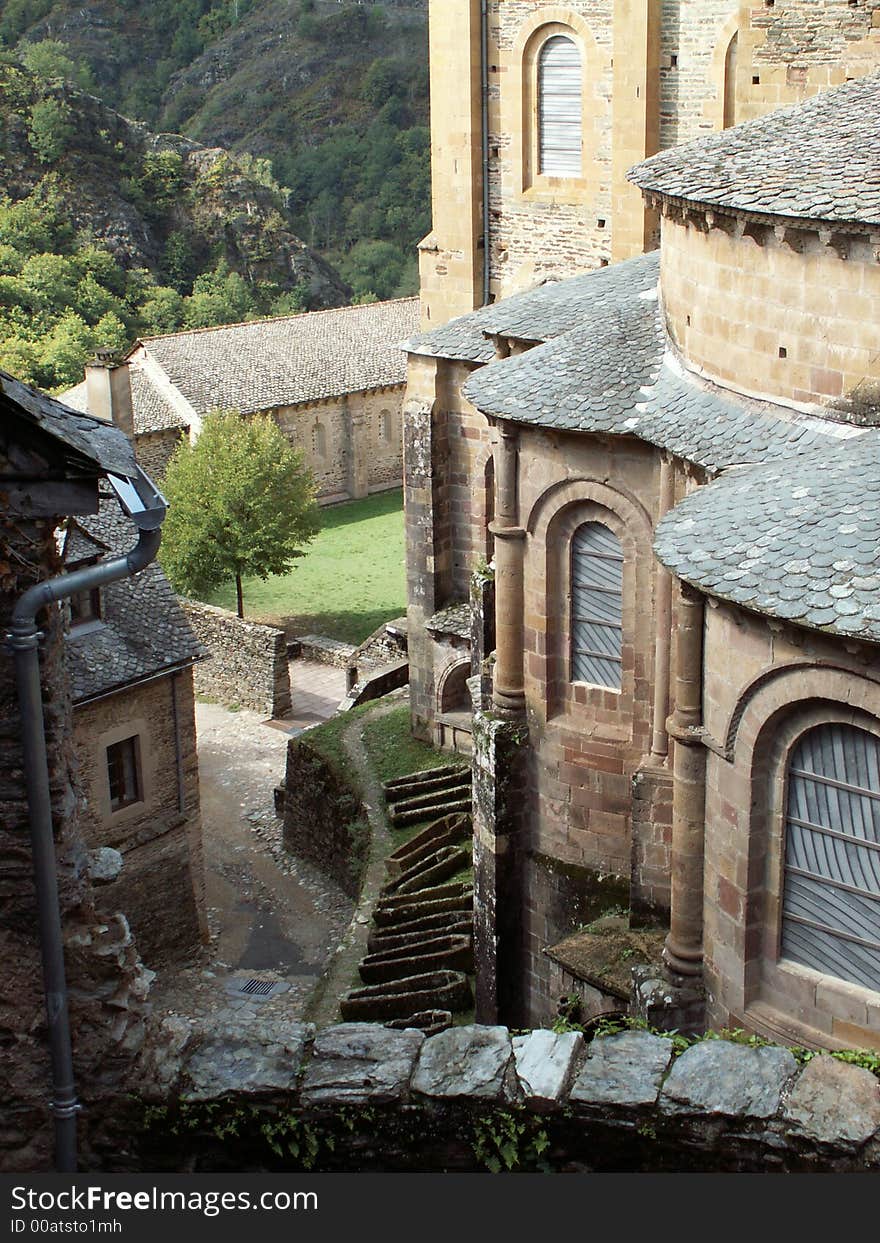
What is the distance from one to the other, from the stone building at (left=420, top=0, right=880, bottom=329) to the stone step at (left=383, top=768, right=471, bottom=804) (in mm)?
9306

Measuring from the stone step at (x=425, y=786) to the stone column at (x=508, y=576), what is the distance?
32.9 feet

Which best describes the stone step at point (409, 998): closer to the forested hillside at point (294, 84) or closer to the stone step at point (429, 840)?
the stone step at point (429, 840)

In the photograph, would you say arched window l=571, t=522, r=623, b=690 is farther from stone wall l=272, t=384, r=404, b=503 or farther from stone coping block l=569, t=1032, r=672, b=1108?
stone wall l=272, t=384, r=404, b=503

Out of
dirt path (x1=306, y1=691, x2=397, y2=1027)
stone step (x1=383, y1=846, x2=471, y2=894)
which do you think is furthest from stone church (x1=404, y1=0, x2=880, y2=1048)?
dirt path (x1=306, y1=691, x2=397, y2=1027)

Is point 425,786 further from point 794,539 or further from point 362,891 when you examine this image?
point 794,539

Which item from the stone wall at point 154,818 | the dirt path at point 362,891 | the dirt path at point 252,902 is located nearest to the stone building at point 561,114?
the dirt path at point 362,891

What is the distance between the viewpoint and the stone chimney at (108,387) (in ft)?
113

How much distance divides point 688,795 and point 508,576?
5.40 meters

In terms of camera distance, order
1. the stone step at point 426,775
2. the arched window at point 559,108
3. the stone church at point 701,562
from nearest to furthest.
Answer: the stone church at point 701,562
the stone step at point 426,775
the arched window at point 559,108

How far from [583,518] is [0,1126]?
11.2 meters

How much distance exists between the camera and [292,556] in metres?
44.2

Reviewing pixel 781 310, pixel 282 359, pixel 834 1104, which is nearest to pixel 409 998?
pixel 781 310

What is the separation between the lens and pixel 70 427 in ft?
27.0

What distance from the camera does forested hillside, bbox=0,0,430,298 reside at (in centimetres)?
9431
